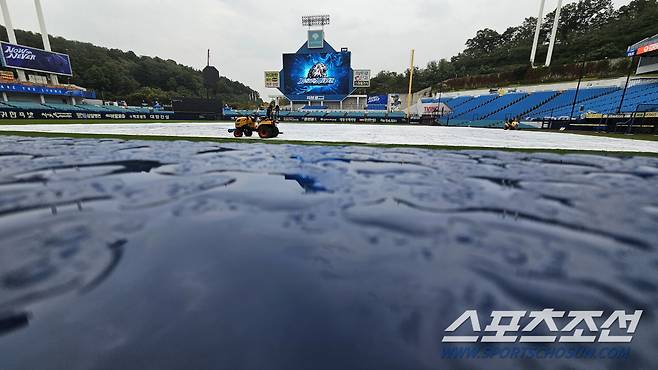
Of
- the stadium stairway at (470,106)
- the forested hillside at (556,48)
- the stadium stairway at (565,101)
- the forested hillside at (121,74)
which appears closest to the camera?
the stadium stairway at (565,101)

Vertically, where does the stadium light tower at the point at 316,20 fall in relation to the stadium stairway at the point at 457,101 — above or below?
above

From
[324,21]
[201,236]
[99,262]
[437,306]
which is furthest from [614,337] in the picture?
[324,21]

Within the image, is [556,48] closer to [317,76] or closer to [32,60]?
[317,76]

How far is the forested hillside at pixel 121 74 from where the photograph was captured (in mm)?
79625

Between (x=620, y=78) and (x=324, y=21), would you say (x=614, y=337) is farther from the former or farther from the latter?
(x=324, y=21)

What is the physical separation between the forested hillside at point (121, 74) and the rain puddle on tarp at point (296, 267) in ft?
268

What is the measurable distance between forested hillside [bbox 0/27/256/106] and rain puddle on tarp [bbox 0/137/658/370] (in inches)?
3220

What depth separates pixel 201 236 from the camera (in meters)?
2.84

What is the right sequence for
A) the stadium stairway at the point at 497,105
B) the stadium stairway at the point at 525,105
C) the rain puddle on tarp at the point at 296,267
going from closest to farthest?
the rain puddle on tarp at the point at 296,267 → the stadium stairway at the point at 525,105 → the stadium stairway at the point at 497,105

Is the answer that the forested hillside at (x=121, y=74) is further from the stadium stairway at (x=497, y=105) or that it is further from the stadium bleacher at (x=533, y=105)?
the stadium stairway at (x=497, y=105)

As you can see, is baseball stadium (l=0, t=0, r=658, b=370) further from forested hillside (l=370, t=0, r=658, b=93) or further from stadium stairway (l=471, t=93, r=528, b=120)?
forested hillside (l=370, t=0, r=658, b=93)

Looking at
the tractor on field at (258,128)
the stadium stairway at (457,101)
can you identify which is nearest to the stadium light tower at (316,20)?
the stadium stairway at (457,101)

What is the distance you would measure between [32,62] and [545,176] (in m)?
65.4

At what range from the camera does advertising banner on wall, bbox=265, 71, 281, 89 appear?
185ft
